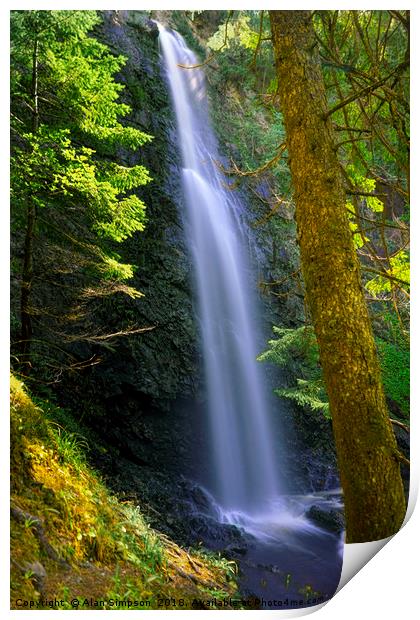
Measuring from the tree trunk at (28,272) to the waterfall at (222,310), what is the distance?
77cm

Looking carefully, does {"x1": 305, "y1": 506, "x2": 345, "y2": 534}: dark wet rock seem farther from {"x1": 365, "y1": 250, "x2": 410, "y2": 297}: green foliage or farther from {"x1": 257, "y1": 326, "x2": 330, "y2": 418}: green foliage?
{"x1": 365, "y1": 250, "x2": 410, "y2": 297}: green foliage

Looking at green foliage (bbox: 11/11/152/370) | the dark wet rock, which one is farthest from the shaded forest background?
the dark wet rock

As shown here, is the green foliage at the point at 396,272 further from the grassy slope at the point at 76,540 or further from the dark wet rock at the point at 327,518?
the grassy slope at the point at 76,540

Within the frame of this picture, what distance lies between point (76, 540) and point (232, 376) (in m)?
1.08

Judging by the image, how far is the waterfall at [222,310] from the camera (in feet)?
8.73

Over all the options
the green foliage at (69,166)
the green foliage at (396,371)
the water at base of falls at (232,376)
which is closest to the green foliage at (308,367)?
the green foliage at (396,371)

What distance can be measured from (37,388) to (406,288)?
7.00 feet

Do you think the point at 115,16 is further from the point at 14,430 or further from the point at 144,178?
the point at 14,430

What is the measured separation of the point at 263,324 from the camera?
9.20 feet

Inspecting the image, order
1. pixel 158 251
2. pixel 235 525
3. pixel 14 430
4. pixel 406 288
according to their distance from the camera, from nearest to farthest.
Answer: pixel 14 430 < pixel 235 525 < pixel 158 251 < pixel 406 288

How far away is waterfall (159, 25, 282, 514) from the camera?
2.66m

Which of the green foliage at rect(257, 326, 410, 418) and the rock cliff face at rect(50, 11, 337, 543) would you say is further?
the green foliage at rect(257, 326, 410, 418)

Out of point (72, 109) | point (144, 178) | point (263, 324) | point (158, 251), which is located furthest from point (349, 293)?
point (72, 109)

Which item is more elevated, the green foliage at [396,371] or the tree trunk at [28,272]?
the tree trunk at [28,272]
